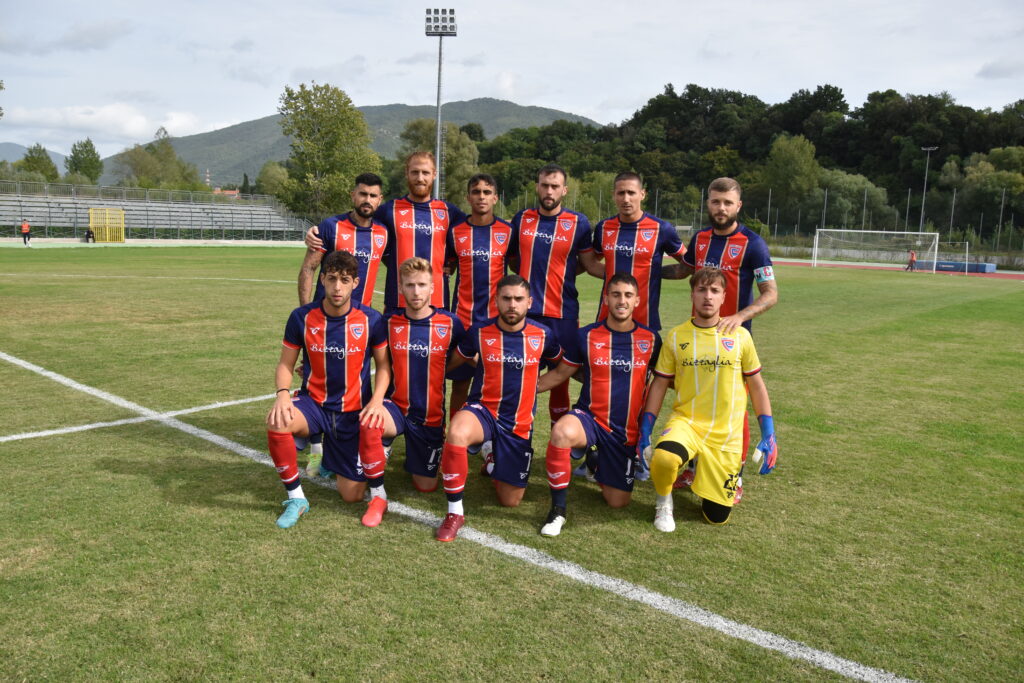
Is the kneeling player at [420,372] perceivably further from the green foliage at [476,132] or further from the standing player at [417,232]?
the green foliage at [476,132]

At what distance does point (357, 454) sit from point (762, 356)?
22.2 feet

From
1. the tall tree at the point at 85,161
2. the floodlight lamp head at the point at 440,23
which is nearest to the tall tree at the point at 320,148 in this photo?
the floodlight lamp head at the point at 440,23

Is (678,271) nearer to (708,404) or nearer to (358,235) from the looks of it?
(708,404)

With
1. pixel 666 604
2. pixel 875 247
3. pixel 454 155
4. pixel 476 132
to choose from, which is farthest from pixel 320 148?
pixel 476 132

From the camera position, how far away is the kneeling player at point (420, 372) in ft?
14.5

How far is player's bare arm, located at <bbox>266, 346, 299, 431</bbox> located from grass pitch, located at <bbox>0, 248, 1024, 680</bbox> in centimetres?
51

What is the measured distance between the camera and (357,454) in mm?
4262

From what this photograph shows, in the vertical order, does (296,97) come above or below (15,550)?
above

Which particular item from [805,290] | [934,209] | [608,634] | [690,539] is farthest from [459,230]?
[934,209]

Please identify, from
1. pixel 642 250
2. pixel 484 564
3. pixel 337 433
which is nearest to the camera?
pixel 484 564

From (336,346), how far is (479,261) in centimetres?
119

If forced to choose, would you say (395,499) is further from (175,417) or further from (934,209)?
(934,209)

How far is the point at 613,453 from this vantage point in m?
4.27

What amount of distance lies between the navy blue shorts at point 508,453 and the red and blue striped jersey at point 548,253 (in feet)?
3.45
